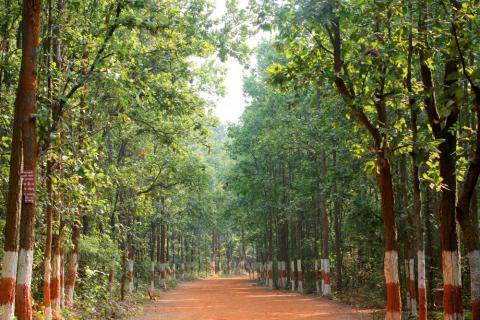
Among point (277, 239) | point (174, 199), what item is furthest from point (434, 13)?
point (277, 239)

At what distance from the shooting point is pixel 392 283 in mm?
11969

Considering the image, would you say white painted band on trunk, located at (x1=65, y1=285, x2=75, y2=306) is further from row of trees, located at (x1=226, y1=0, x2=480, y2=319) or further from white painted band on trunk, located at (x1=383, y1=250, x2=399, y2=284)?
white painted band on trunk, located at (x1=383, y1=250, x2=399, y2=284)

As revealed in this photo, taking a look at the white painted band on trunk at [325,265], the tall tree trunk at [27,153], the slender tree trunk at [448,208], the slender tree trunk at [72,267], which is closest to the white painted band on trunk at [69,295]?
the slender tree trunk at [72,267]

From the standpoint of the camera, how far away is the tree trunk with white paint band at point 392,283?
11922 mm

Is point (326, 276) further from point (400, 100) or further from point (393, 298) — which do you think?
point (400, 100)

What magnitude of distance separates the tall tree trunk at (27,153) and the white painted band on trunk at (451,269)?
7075 millimetres

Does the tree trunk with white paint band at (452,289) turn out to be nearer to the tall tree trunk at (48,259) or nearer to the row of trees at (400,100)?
the row of trees at (400,100)

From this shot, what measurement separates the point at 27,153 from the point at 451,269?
24.6 feet

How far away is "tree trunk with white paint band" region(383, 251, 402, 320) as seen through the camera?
39.1 feet

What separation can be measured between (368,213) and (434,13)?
11.5 meters

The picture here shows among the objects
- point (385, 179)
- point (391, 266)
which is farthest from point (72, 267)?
point (385, 179)

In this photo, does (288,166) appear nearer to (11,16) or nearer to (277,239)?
(277,239)

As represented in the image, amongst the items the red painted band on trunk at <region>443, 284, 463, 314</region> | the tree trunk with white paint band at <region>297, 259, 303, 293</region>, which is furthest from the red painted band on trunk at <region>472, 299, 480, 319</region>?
the tree trunk with white paint band at <region>297, 259, 303, 293</region>

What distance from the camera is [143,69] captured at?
12.2 m
